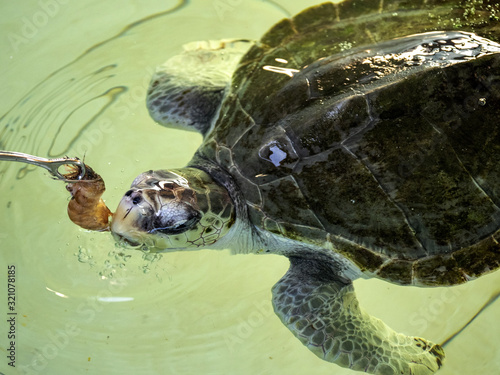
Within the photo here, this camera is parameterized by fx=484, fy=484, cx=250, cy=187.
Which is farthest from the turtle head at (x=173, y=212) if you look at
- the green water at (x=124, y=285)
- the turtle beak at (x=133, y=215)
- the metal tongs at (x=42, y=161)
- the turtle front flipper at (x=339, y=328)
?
the green water at (x=124, y=285)

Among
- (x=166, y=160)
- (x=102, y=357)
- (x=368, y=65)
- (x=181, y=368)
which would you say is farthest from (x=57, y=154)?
(x=368, y=65)

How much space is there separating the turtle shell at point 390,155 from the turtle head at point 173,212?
0.56 feet

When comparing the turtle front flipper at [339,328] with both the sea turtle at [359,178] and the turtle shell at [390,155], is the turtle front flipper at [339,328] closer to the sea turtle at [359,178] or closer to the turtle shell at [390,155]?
the sea turtle at [359,178]

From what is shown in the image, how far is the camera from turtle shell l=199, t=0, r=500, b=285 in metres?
2.33

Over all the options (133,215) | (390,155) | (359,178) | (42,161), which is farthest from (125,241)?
(390,155)

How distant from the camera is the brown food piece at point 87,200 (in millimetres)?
2270

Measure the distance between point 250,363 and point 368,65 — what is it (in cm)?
204

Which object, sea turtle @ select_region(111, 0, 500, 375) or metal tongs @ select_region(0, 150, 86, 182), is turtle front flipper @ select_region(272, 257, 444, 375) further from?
metal tongs @ select_region(0, 150, 86, 182)

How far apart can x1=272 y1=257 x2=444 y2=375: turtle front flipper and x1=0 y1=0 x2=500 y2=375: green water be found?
696mm

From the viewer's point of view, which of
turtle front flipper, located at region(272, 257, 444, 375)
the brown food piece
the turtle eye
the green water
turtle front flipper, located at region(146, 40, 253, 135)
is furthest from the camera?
the green water

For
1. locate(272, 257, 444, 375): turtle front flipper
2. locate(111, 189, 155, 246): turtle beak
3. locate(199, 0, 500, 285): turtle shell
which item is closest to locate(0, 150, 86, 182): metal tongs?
locate(111, 189, 155, 246): turtle beak

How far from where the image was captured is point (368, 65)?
247cm

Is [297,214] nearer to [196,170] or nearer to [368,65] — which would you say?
[196,170]

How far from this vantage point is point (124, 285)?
3.35 metres
